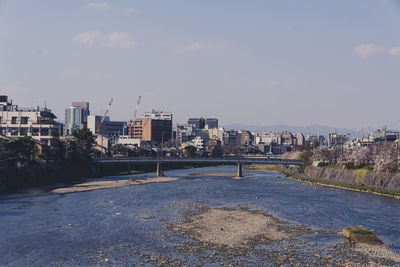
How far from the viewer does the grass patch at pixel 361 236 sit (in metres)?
40.0

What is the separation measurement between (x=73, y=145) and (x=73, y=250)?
7124 cm

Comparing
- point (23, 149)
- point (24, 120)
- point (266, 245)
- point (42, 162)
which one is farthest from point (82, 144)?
point (266, 245)

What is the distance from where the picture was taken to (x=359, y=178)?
299 feet

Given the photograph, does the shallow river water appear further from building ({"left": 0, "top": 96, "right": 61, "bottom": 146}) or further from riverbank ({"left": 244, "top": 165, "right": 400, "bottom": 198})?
building ({"left": 0, "top": 96, "right": 61, "bottom": 146})

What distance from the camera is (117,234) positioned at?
4212 cm

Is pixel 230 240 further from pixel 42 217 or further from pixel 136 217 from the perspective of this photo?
pixel 42 217

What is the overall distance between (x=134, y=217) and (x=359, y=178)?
190 feet

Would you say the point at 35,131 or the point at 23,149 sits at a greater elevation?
the point at 35,131

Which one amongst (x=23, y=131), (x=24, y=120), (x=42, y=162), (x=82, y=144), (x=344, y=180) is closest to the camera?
(x=42, y=162)

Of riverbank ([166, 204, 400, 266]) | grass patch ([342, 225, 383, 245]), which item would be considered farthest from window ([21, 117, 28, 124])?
grass patch ([342, 225, 383, 245])

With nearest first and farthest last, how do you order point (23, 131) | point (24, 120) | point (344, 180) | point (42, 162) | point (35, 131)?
point (42, 162) < point (344, 180) < point (35, 131) < point (23, 131) < point (24, 120)

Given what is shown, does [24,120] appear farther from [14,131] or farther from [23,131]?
[14,131]

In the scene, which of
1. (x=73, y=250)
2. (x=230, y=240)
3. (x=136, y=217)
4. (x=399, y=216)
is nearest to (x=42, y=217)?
(x=136, y=217)

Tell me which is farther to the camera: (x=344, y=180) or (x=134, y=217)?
(x=344, y=180)
